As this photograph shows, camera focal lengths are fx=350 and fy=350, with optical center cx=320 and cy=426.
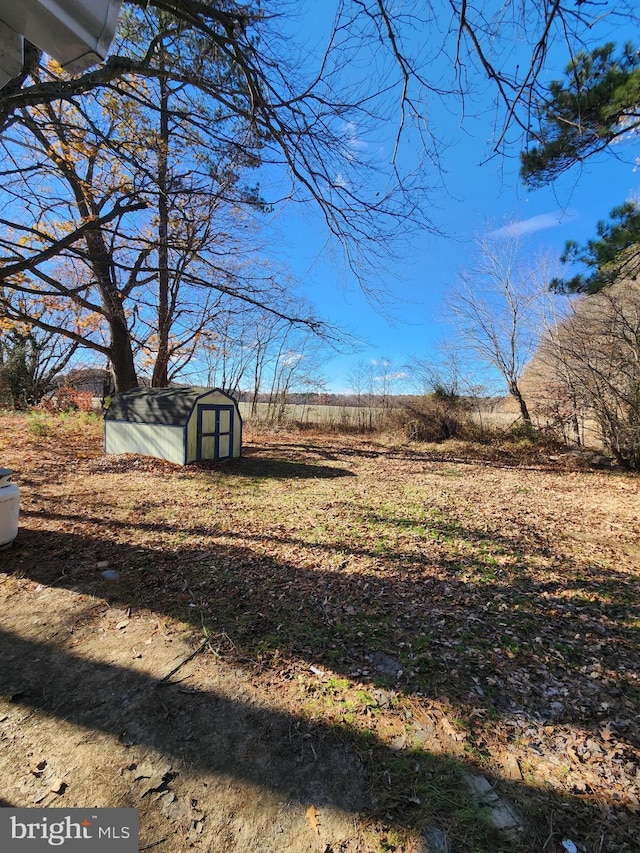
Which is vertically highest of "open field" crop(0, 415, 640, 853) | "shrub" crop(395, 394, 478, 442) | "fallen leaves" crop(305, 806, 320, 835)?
"shrub" crop(395, 394, 478, 442)

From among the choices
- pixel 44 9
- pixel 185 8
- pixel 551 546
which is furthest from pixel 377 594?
pixel 185 8

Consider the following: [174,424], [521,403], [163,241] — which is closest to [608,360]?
[521,403]

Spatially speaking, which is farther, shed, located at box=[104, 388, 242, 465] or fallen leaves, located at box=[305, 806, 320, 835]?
shed, located at box=[104, 388, 242, 465]

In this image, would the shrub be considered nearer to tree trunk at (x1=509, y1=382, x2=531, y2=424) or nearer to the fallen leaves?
tree trunk at (x1=509, y1=382, x2=531, y2=424)

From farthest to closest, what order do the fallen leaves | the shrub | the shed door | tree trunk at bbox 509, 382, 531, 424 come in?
1. the shrub
2. tree trunk at bbox 509, 382, 531, 424
3. the shed door
4. the fallen leaves

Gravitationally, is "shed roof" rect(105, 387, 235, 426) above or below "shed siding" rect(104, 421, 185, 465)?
above

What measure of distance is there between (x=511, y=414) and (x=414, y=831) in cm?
1423

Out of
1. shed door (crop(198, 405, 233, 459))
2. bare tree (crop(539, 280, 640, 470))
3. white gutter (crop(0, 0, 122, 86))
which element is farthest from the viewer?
shed door (crop(198, 405, 233, 459))

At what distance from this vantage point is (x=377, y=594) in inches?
126

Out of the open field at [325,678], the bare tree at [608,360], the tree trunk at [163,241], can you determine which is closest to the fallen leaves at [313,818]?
the open field at [325,678]

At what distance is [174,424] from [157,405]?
3.11 ft

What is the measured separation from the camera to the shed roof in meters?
8.24

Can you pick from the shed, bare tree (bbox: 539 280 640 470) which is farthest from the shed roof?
bare tree (bbox: 539 280 640 470)

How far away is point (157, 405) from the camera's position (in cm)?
862
